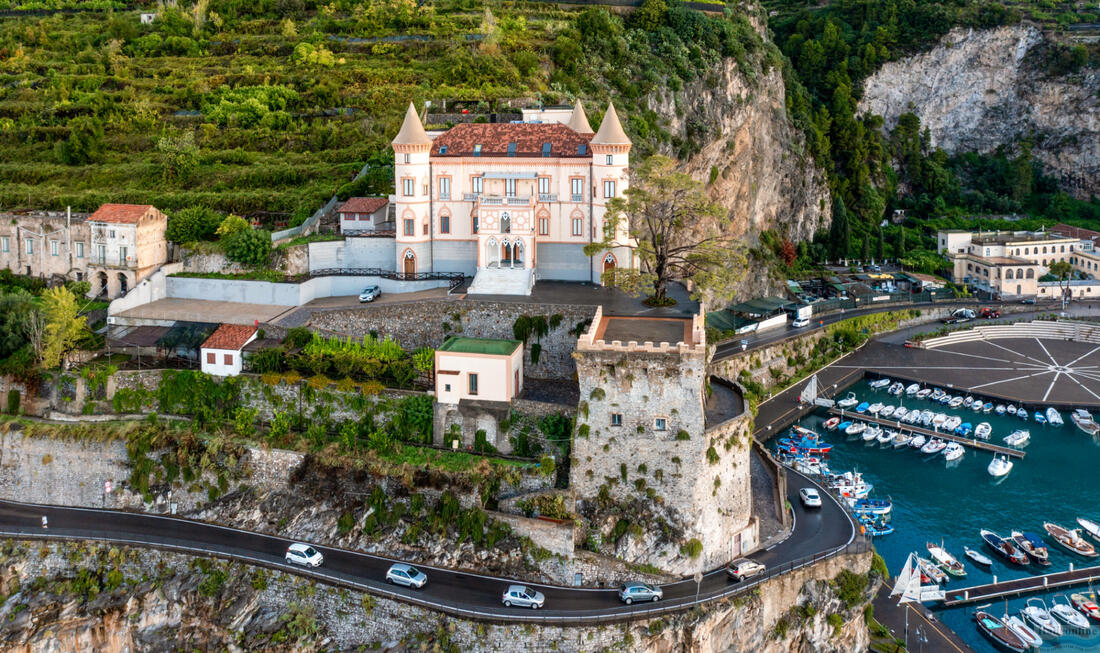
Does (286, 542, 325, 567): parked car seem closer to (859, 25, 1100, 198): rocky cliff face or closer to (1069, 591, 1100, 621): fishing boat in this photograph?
(1069, 591, 1100, 621): fishing boat

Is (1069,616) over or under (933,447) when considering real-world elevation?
under

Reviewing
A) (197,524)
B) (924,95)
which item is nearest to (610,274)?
(197,524)

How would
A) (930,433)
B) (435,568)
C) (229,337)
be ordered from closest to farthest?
(435,568)
(229,337)
(930,433)

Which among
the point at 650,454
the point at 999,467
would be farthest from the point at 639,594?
the point at 999,467

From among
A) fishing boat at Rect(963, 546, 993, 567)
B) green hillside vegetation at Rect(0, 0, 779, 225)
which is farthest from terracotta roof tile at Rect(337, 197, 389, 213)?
fishing boat at Rect(963, 546, 993, 567)

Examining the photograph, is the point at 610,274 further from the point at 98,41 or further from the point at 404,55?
the point at 98,41

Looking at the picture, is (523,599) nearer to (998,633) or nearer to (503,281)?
(503,281)
